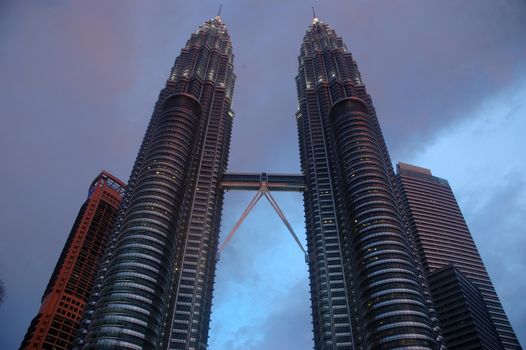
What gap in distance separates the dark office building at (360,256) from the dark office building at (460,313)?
47.0m

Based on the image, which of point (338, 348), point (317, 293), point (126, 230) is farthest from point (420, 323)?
point (126, 230)

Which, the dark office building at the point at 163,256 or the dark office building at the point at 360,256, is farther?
the dark office building at the point at 360,256

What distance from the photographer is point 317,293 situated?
162375 mm

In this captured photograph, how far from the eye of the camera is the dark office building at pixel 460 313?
6747 inches

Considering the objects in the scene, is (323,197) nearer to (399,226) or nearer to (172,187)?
(399,226)

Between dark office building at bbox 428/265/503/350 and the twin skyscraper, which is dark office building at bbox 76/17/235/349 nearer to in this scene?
the twin skyscraper

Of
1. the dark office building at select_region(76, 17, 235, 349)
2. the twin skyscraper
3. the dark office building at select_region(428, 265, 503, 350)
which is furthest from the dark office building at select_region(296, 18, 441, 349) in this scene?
the dark office building at select_region(428, 265, 503, 350)

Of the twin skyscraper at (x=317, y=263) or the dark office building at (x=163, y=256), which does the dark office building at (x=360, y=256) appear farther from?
the dark office building at (x=163, y=256)

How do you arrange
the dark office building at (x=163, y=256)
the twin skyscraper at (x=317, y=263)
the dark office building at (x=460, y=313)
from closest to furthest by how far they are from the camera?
the dark office building at (x=163, y=256), the twin skyscraper at (x=317, y=263), the dark office building at (x=460, y=313)

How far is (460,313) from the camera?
177750 millimetres

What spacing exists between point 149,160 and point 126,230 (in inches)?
1476

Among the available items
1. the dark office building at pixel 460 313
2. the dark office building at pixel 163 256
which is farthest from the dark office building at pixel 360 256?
the dark office building at pixel 460 313

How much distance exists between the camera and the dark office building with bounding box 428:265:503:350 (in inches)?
6747

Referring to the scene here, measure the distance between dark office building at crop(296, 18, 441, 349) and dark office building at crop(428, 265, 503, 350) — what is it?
1849 inches
